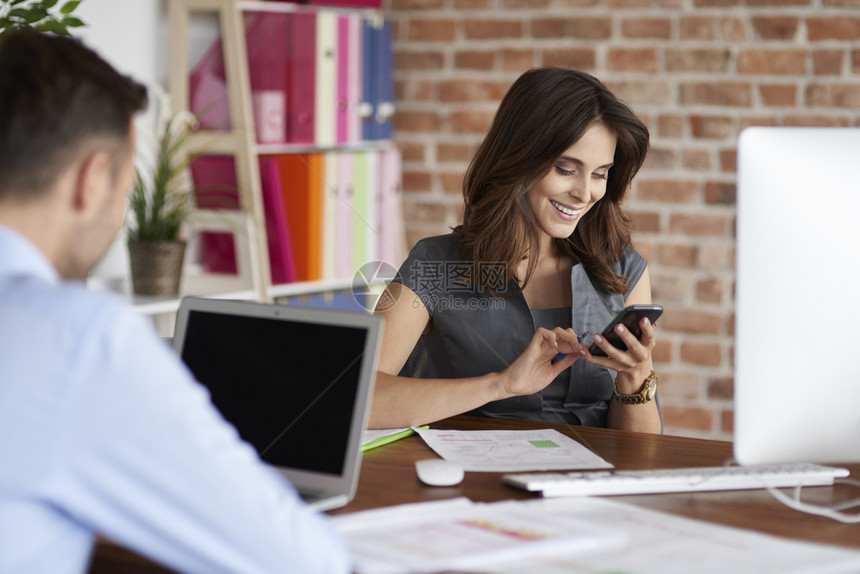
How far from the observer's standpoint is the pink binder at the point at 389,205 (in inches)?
123

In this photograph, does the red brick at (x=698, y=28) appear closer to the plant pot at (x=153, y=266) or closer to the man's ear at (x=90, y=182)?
the plant pot at (x=153, y=266)

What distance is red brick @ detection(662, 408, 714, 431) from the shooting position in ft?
9.53

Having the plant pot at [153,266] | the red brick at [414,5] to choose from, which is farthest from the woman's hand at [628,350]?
the red brick at [414,5]

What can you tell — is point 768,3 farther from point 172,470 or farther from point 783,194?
point 172,470

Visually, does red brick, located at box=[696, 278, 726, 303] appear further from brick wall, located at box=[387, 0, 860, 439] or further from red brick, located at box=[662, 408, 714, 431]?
red brick, located at box=[662, 408, 714, 431]

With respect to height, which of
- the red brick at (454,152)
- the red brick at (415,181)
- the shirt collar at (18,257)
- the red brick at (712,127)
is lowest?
the shirt collar at (18,257)

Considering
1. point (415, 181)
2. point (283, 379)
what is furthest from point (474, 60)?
point (283, 379)

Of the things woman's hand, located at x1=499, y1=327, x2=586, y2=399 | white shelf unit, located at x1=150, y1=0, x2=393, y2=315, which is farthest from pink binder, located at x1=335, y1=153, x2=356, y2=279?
woman's hand, located at x1=499, y1=327, x2=586, y2=399

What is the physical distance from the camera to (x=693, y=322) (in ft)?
9.47

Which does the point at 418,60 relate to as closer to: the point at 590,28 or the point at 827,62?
the point at 590,28

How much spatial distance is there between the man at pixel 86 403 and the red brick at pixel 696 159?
227 centimetres

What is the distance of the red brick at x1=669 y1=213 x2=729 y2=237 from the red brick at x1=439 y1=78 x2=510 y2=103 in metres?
0.68

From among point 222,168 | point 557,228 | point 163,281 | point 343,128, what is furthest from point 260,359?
point 343,128

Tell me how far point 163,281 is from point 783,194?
5.59 ft
